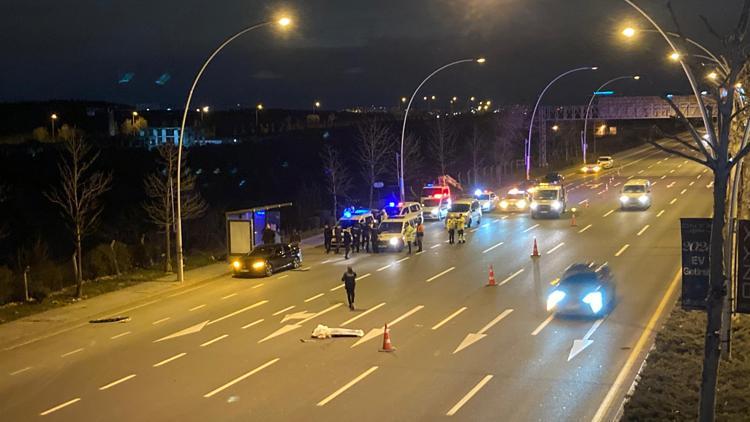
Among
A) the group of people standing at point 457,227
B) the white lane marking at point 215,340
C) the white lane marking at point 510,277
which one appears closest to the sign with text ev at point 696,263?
the white lane marking at point 215,340

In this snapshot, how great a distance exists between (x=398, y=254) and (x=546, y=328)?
16.9 meters

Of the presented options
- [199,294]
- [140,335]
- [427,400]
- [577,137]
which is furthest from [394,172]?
[427,400]

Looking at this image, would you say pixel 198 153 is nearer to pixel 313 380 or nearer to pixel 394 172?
pixel 394 172

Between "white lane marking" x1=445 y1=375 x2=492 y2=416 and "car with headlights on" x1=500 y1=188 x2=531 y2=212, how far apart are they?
128ft

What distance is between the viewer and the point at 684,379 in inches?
567

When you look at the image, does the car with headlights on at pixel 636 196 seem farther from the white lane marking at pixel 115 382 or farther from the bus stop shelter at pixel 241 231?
the white lane marking at pixel 115 382

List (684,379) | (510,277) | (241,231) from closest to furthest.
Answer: (684,379) → (510,277) → (241,231)

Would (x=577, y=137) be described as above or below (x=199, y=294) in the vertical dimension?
above

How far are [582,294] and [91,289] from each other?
688 inches

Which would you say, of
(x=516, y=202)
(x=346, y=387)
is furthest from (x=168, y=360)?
(x=516, y=202)

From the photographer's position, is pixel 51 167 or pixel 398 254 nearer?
pixel 398 254

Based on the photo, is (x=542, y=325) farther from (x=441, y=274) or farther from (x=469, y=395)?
(x=441, y=274)

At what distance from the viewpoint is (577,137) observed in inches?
5143

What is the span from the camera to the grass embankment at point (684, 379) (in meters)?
12.5
